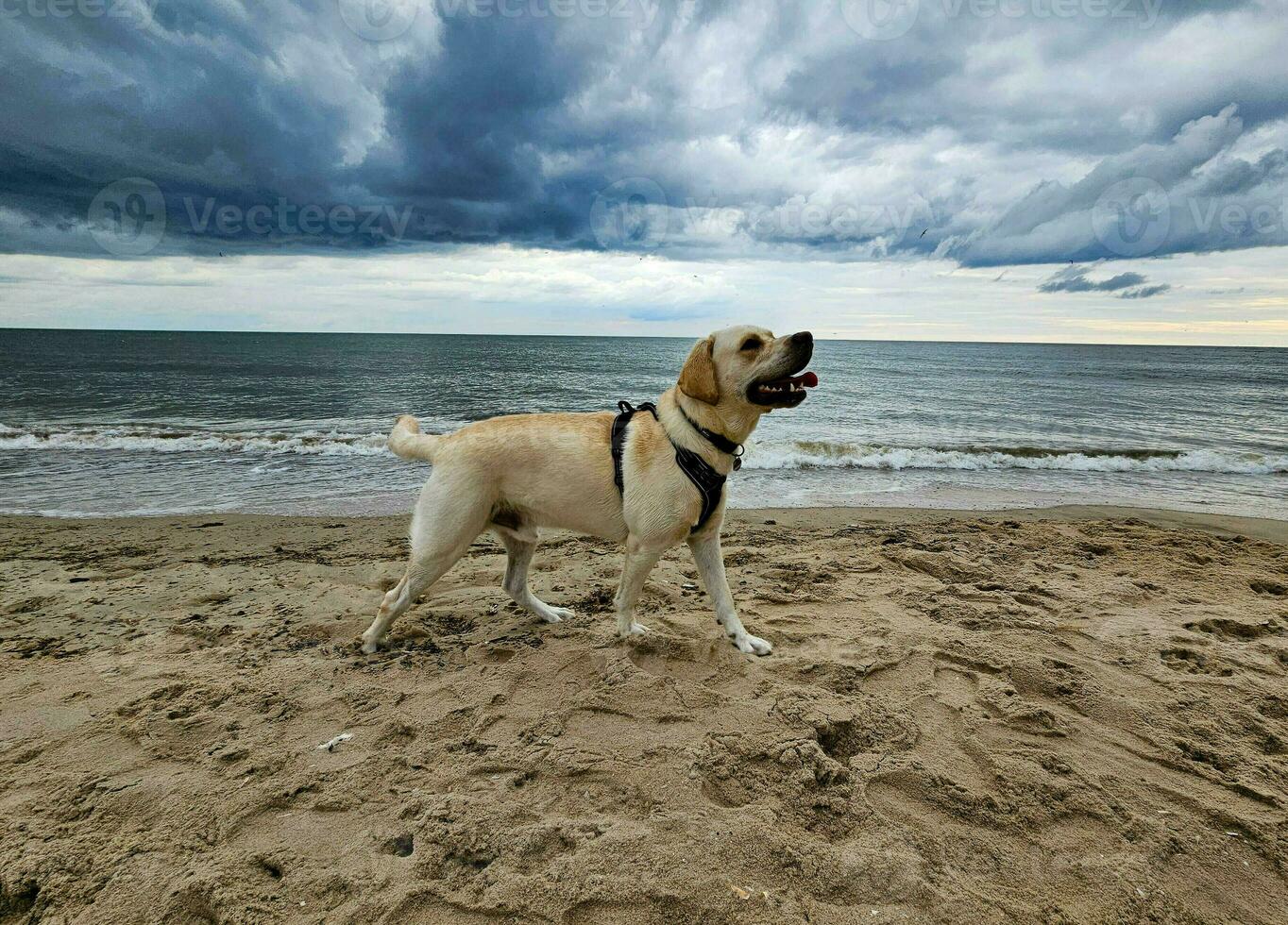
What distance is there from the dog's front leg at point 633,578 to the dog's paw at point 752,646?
→ 2.09ft

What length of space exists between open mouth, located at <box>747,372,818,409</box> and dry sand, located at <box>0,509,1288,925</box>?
1.61 m

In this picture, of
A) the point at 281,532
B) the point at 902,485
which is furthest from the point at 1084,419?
the point at 281,532

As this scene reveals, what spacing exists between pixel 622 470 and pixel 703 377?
2.45 feet

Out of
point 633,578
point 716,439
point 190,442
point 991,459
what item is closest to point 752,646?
point 633,578

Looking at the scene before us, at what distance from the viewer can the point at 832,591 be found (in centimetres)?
490

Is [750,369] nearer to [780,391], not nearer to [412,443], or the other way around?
[780,391]

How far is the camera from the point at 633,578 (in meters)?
3.86

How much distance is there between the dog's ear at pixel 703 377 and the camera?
11.5 ft

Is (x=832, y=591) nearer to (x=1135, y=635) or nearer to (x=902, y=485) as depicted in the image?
(x=1135, y=635)

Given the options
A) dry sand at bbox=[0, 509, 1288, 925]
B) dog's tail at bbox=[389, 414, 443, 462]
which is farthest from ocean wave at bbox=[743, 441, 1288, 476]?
dog's tail at bbox=[389, 414, 443, 462]

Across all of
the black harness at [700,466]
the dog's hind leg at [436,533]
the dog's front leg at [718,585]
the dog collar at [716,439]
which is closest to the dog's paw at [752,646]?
the dog's front leg at [718,585]

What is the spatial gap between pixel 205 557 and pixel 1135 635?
789cm

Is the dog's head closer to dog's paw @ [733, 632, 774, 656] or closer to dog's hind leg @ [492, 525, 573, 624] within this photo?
dog's paw @ [733, 632, 774, 656]

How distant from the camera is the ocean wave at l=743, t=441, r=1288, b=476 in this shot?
1155 centimetres
